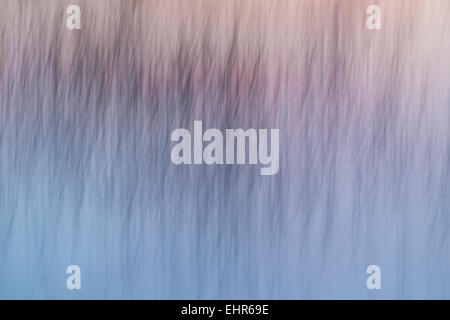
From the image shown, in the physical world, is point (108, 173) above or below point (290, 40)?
below

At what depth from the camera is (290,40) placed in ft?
5.62

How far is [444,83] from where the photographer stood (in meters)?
1.70

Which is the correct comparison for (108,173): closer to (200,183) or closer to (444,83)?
(200,183)

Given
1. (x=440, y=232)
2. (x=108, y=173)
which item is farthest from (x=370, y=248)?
(x=108, y=173)

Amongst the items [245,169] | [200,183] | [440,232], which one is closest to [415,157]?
[440,232]

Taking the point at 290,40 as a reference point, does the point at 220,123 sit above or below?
below

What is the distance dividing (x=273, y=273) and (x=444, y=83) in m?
0.78

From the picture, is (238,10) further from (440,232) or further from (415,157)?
(440,232)

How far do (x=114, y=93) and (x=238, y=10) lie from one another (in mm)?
462

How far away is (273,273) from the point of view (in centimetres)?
171
